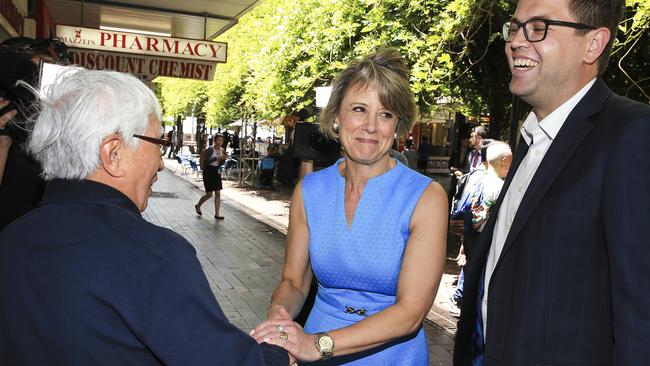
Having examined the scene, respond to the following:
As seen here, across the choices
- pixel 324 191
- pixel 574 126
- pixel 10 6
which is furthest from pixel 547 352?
pixel 10 6

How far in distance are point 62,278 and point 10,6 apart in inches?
195

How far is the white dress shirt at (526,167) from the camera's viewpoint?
1.92m

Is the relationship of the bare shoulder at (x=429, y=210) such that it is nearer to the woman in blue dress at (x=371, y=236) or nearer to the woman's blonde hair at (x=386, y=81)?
the woman in blue dress at (x=371, y=236)

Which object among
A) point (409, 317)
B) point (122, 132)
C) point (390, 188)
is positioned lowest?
point (409, 317)

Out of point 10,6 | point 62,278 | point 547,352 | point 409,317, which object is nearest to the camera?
point 62,278

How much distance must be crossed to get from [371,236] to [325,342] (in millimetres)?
481

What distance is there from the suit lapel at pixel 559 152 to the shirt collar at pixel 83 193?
45.8 inches

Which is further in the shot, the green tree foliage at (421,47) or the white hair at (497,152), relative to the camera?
the green tree foliage at (421,47)

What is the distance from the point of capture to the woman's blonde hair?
7.54 feet

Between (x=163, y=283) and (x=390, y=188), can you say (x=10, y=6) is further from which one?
(x=163, y=283)

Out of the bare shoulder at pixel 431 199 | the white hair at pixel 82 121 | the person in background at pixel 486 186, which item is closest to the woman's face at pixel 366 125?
the bare shoulder at pixel 431 199

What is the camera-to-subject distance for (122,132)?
1446 mm

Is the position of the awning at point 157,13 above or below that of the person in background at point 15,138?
above

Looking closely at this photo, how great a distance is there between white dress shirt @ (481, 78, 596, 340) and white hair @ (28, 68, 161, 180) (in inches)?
50.9
